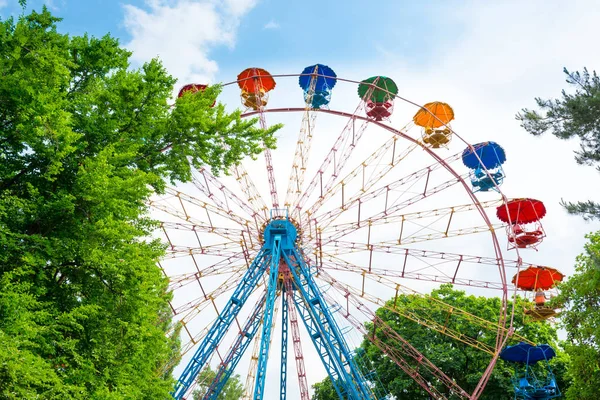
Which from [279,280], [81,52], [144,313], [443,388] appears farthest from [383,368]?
[81,52]

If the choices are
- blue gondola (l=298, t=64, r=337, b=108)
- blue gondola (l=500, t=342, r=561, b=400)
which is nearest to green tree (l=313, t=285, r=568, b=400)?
blue gondola (l=500, t=342, r=561, b=400)

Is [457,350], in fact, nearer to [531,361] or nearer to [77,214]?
[531,361]

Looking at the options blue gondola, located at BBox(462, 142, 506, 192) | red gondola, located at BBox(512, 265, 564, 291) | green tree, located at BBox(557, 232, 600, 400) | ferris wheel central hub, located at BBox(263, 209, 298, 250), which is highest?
blue gondola, located at BBox(462, 142, 506, 192)

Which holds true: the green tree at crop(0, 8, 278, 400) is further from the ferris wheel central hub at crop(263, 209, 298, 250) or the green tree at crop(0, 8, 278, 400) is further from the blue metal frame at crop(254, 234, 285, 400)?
the ferris wheel central hub at crop(263, 209, 298, 250)

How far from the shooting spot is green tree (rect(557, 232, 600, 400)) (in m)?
15.0

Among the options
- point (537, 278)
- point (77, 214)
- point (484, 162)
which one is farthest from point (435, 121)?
point (77, 214)

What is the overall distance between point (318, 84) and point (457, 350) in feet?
42.9

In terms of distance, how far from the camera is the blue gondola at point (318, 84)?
74.2ft

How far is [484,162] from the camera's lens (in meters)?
20.8

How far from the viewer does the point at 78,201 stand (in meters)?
9.50

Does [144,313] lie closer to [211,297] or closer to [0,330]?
[0,330]

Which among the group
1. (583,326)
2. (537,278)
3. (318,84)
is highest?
(318,84)

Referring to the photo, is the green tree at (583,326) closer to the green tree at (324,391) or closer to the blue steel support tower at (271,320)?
the blue steel support tower at (271,320)

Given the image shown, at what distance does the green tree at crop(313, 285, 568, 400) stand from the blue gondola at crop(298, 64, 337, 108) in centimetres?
910
